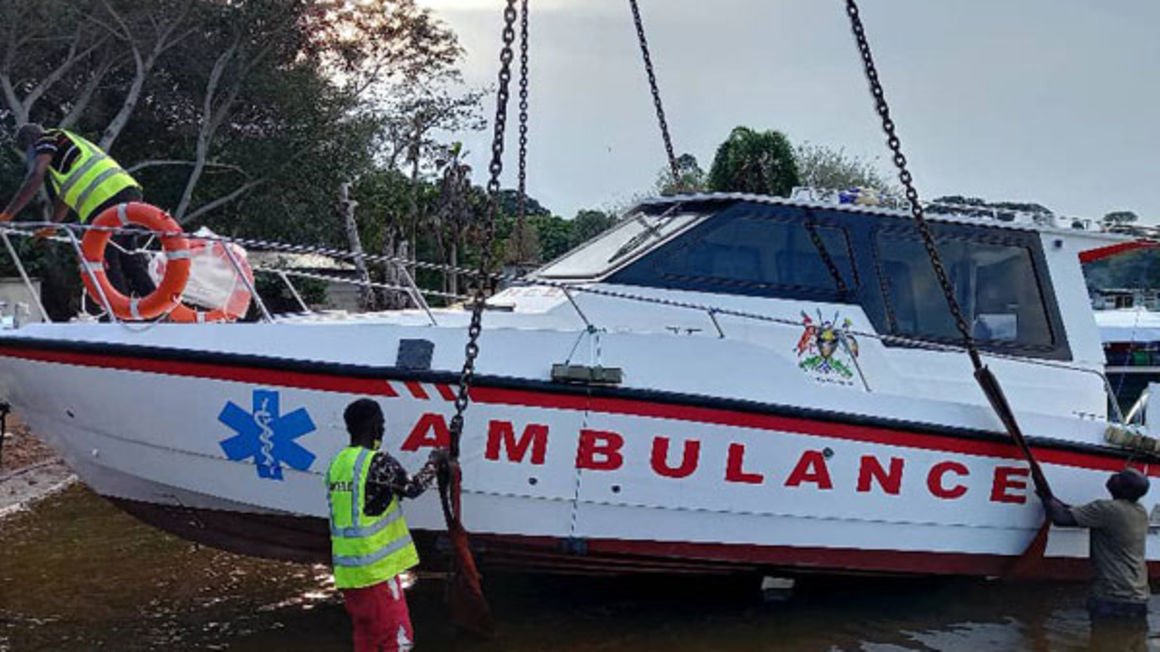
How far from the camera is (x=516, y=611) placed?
22.4 ft

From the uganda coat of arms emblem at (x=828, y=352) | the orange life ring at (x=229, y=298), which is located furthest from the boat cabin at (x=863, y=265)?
the orange life ring at (x=229, y=298)

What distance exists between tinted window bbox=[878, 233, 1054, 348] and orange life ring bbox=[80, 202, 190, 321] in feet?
12.6

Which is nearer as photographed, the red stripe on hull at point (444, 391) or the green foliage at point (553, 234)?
the red stripe on hull at point (444, 391)

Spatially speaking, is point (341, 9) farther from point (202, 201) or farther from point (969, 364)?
point (969, 364)

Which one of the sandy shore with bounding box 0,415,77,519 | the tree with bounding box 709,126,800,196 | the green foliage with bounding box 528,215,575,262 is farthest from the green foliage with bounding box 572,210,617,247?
the sandy shore with bounding box 0,415,77,519

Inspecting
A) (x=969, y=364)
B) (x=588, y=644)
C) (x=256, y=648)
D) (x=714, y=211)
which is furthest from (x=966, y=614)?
(x=256, y=648)

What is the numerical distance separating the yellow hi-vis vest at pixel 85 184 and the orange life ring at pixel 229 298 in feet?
1.99

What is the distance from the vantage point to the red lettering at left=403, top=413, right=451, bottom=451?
18.6 feet

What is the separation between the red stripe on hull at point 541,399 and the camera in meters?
5.60

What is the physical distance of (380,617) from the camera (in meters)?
5.07

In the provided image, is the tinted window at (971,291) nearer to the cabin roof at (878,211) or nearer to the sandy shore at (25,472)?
the cabin roof at (878,211)

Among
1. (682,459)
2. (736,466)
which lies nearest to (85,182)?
(682,459)

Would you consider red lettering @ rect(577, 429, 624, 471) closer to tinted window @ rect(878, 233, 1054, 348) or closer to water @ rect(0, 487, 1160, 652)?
water @ rect(0, 487, 1160, 652)

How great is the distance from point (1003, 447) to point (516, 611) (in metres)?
2.85
